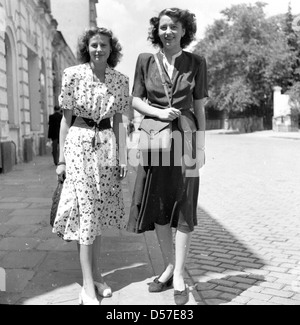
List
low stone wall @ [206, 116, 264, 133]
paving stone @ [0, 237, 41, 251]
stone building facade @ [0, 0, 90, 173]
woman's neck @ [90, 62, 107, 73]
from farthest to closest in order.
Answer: low stone wall @ [206, 116, 264, 133] → stone building facade @ [0, 0, 90, 173] → paving stone @ [0, 237, 41, 251] → woman's neck @ [90, 62, 107, 73]

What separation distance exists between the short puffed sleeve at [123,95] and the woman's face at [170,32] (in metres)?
0.38

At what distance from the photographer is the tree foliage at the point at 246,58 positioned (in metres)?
36.7

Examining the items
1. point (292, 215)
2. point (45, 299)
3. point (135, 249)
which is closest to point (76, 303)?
point (45, 299)

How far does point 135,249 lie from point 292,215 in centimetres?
276

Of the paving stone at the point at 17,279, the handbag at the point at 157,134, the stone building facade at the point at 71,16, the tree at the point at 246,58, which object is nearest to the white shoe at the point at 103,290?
the paving stone at the point at 17,279

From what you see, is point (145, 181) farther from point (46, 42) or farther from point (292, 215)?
point (46, 42)

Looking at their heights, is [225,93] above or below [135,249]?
above

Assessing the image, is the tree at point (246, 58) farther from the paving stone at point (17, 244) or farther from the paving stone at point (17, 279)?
the paving stone at point (17, 279)

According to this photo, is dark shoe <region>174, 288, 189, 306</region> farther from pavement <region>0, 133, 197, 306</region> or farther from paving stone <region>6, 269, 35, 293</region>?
paving stone <region>6, 269, 35, 293</region>

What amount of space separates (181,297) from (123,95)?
145cm

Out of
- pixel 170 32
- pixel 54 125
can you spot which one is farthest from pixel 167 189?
pixel 54 125

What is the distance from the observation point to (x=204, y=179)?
10531mm

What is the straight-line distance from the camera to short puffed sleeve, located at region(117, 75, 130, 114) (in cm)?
330

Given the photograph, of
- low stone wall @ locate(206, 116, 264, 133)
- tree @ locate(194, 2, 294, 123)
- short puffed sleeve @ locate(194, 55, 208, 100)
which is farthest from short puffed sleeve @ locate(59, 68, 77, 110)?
low stone wall @ locate(206, 116, 264, 133)
